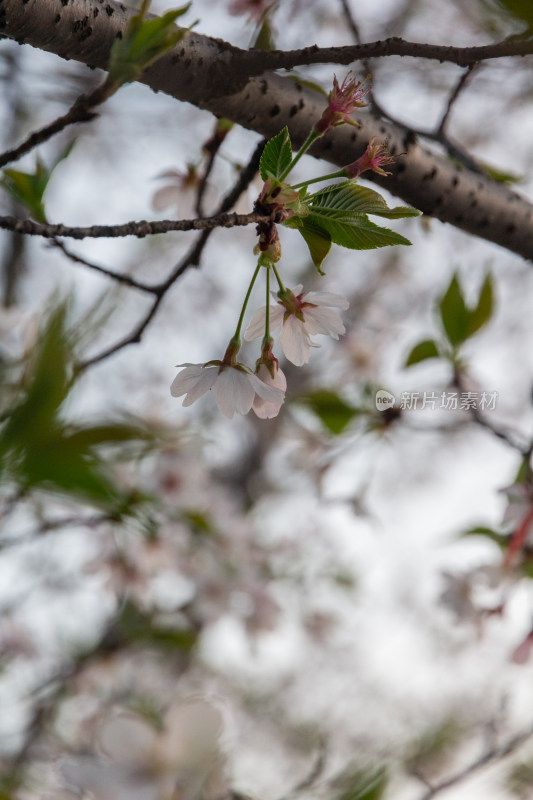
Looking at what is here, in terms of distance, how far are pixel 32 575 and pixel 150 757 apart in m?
2.40

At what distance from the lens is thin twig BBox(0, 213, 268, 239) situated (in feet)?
1.78

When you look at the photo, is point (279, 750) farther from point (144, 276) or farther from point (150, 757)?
point (150, 757)

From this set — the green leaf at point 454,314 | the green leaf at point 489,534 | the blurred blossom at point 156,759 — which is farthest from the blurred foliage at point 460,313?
the blurred blossom at point 156,759

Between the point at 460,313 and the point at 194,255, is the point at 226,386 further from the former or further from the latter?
the point at 460,313

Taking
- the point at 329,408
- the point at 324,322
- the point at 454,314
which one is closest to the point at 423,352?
the point at 454,314

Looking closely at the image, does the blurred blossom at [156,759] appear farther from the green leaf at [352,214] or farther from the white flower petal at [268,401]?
the green leaf at [352,214]

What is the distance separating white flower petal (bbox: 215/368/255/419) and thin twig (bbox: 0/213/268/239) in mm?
139

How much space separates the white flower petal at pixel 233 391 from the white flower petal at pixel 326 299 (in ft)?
0.35

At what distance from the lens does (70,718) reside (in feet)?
7.82

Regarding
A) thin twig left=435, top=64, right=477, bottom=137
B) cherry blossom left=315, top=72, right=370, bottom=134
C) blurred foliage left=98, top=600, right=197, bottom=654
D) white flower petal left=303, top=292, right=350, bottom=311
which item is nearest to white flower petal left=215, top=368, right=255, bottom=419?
white flower petal left=303, top=292, right=350, bottom=311

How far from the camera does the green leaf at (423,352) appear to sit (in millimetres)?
1267

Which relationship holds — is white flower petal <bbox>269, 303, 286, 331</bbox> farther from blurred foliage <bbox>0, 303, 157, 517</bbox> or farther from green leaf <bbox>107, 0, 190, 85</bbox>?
blurred foliage <bbox>0, 303, 157, 517</bbox>

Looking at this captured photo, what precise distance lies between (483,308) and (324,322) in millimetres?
615

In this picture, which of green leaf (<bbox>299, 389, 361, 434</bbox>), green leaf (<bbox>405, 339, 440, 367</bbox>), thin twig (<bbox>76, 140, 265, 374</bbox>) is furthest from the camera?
green leaf (<bbox>299, 389, 361, 434</bbox>)
